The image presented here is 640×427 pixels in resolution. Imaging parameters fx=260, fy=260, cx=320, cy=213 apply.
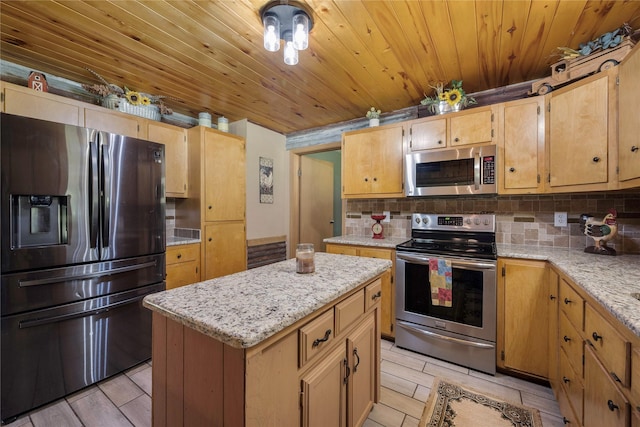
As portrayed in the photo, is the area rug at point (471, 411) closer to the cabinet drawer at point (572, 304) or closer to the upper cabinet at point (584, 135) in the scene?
the cabinet drawer at point (572, 304)

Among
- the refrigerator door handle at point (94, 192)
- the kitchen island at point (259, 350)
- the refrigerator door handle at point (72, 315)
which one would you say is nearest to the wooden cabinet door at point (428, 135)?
the kitchen island at point (259, 350)

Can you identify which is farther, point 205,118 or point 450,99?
point 205,118

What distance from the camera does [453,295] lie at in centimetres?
206

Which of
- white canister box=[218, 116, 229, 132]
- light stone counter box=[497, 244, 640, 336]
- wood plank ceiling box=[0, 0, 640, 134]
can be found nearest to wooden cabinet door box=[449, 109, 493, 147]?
wood plank ceiling box=[0, 0, 640, 134]

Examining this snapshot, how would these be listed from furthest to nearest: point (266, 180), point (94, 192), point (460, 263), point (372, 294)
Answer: point (266, 180)
point (460, 263)
point (94, 192)
point (372, 294)

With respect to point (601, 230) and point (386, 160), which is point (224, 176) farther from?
point (601, 230)

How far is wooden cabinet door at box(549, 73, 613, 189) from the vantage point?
1.65 metres

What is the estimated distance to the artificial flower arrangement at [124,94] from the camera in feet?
7.23

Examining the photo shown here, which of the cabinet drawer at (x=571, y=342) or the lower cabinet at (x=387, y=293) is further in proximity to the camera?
the lower cabinet at (x=387, y=293)

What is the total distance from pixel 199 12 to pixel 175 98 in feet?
4.62

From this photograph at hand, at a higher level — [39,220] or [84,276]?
[39,220]

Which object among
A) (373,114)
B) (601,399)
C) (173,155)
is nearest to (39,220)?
(173,155)

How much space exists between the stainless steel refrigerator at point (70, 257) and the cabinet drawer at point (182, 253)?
0.84 feet

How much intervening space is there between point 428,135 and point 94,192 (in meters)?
2.72
